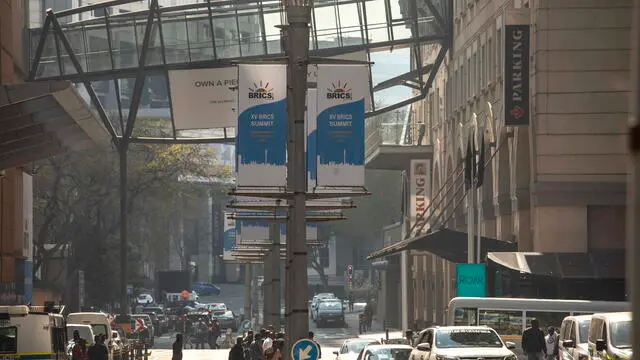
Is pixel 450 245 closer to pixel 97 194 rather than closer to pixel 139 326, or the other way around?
pixel 139 326

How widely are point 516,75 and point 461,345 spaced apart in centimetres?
1742

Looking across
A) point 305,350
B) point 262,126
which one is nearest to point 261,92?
point 262,126

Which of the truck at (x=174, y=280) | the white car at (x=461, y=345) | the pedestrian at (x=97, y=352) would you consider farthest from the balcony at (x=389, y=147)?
the truck at (x=174, y=280)

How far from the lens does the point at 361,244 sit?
147 m

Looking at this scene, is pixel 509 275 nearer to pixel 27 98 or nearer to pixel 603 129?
pixel 603 129

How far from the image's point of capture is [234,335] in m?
90.2

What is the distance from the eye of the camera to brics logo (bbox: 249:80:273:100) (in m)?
24.3

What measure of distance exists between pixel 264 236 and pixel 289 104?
105ft

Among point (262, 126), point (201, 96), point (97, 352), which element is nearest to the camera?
point (262, 126)

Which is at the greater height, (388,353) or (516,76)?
(516,76)

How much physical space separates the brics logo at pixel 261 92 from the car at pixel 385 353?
9.17 metres

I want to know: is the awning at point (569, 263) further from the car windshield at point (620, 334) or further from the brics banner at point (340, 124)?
the car windshield at point (620, 334)

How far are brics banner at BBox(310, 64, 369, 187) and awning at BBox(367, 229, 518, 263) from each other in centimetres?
2155

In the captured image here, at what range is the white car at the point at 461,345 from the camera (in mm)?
26141
